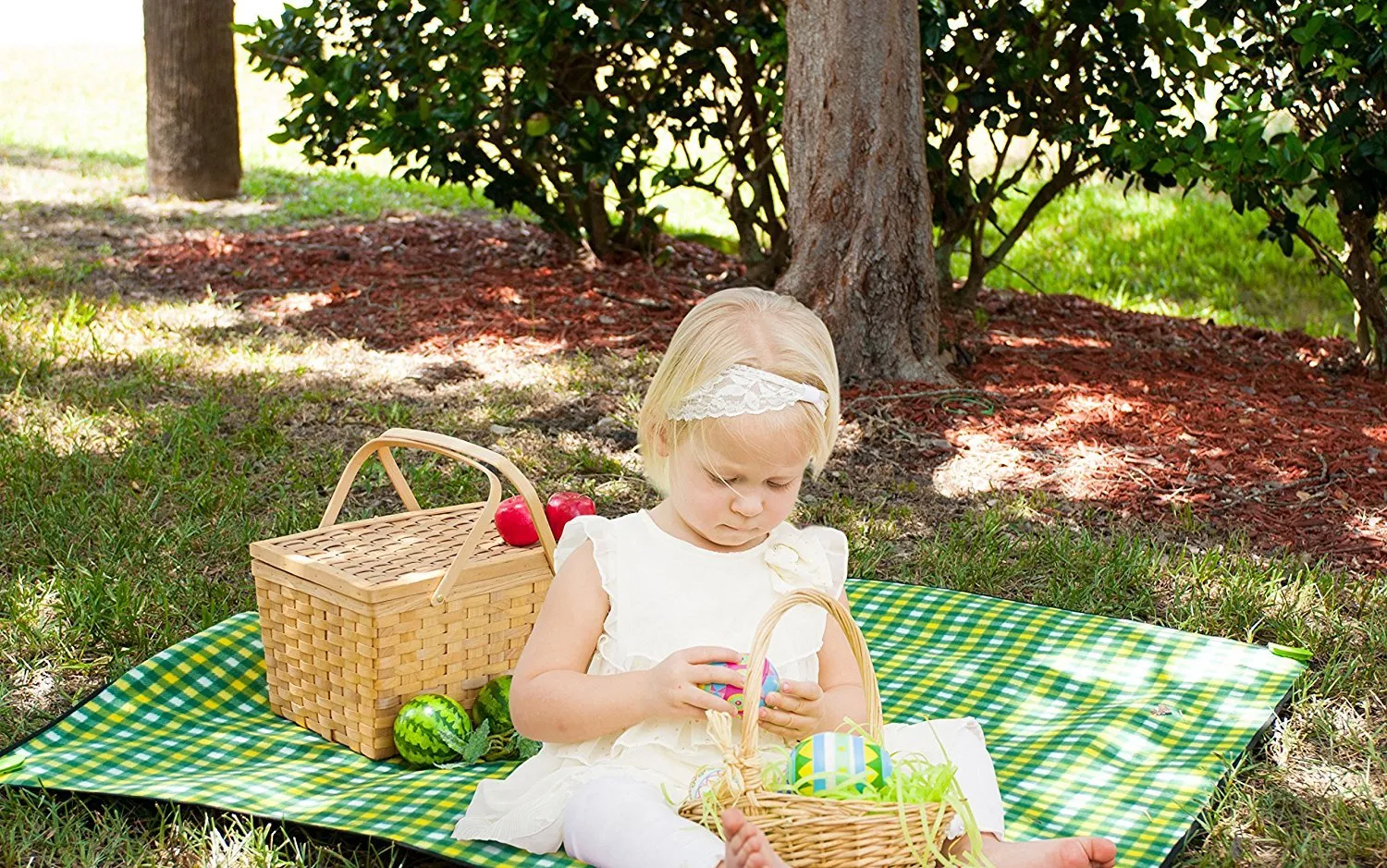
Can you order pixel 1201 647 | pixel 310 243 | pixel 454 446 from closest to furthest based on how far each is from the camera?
1. pixel 454 446
2. pixel 1201 647
3. pixel 310 243

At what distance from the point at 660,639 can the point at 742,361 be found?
0.51m

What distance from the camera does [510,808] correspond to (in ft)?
8.23

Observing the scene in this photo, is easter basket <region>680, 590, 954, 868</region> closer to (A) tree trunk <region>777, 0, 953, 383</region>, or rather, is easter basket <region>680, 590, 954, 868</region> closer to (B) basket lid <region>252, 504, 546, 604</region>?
(B) basket lid <region>252, 504, 546, 604</region>

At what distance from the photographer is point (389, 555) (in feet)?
10.2

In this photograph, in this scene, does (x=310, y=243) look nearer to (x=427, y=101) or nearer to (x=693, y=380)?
(x=427, y=101)

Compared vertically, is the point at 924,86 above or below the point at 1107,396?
above

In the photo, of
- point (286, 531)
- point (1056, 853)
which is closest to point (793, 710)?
point (1056, 853)

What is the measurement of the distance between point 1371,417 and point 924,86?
228 centimetres

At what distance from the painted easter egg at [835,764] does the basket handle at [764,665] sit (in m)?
0.07

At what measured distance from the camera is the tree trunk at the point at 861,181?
524 centimetres

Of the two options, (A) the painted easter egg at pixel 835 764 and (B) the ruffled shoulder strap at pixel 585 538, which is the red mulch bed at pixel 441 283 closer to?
(B) the ruffled shoulder strap at pixel 585 538

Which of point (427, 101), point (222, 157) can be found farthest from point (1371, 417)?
point (222, 157)

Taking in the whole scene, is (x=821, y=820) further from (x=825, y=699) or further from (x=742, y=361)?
(x=742, y=361)

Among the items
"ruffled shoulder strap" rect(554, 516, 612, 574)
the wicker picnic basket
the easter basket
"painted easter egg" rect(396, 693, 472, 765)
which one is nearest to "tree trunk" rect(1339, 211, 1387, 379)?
the wicker picnic basket
